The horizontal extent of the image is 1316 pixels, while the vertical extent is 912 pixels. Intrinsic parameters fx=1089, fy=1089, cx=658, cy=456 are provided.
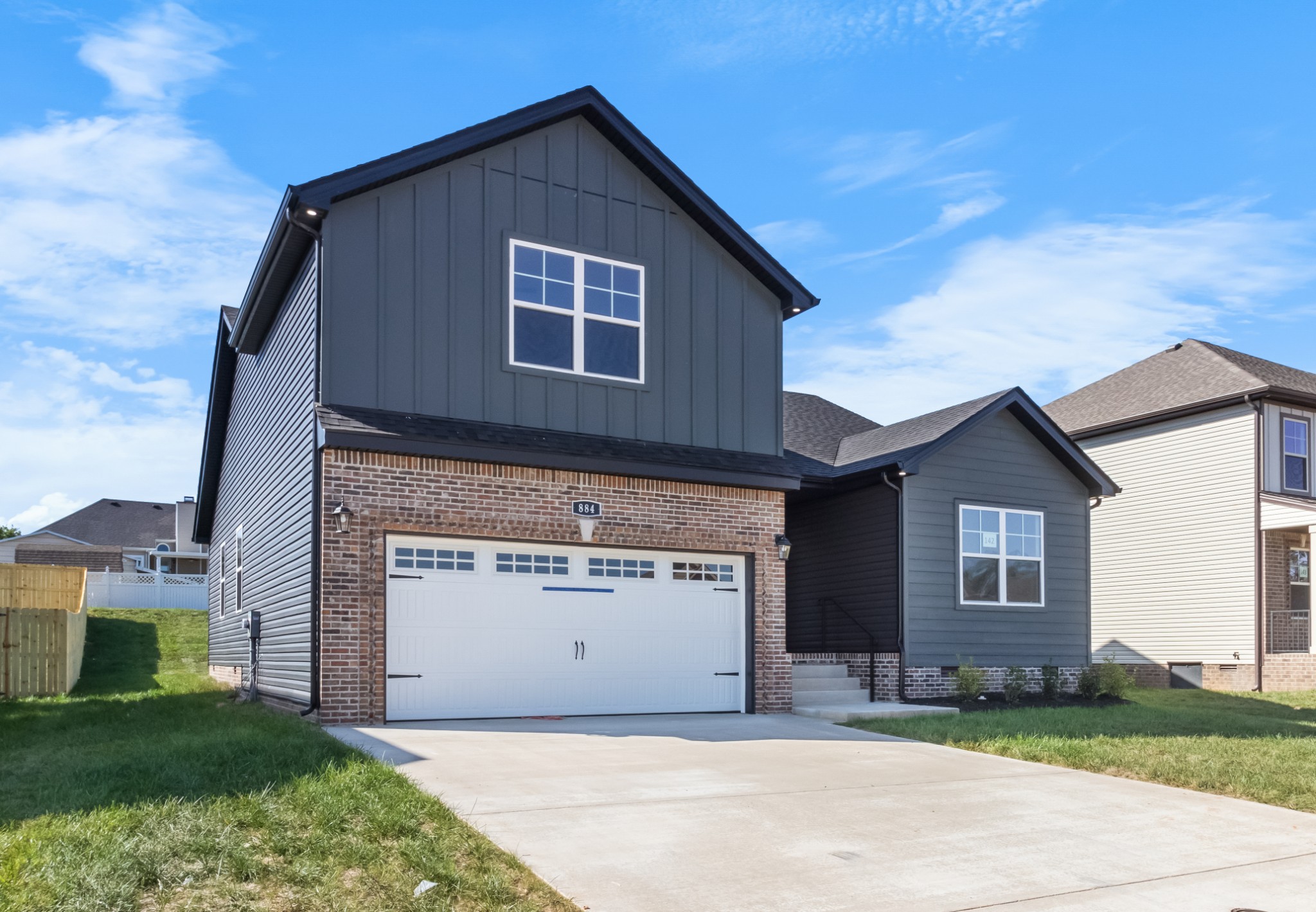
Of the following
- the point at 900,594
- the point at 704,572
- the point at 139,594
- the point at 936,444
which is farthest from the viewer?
the point at 139,594

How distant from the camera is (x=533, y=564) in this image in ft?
41.6

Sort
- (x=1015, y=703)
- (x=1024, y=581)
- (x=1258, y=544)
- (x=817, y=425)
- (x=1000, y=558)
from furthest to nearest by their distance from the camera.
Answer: (x=1258, y=544)
(x=817, y=425)
(x=1024, y=581)
(x=1000, y=558)
(x=1015, y=703)

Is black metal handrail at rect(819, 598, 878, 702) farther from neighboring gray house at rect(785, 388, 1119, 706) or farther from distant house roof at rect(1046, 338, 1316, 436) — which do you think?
distant house roof at rect(1046, 338, 1316, 436)

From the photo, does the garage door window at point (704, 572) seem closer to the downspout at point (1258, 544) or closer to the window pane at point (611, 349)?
the window pane at point (611, 349)

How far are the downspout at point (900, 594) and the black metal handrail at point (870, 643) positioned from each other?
343 mm

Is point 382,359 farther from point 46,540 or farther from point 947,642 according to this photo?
point 46,540

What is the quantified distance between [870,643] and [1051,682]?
2.98 m

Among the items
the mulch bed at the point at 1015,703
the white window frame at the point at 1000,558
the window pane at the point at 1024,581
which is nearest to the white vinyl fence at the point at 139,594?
the white window frame at the point at 1000,558

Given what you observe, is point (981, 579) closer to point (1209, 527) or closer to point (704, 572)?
point (704, 572)

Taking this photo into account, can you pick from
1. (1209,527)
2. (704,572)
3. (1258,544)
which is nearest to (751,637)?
(704,572)

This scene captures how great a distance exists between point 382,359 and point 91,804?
634 centimetres

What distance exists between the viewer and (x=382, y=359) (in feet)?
39.5

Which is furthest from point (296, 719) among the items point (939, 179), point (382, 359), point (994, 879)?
point (939, 179)

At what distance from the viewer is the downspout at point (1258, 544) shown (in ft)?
68.1
